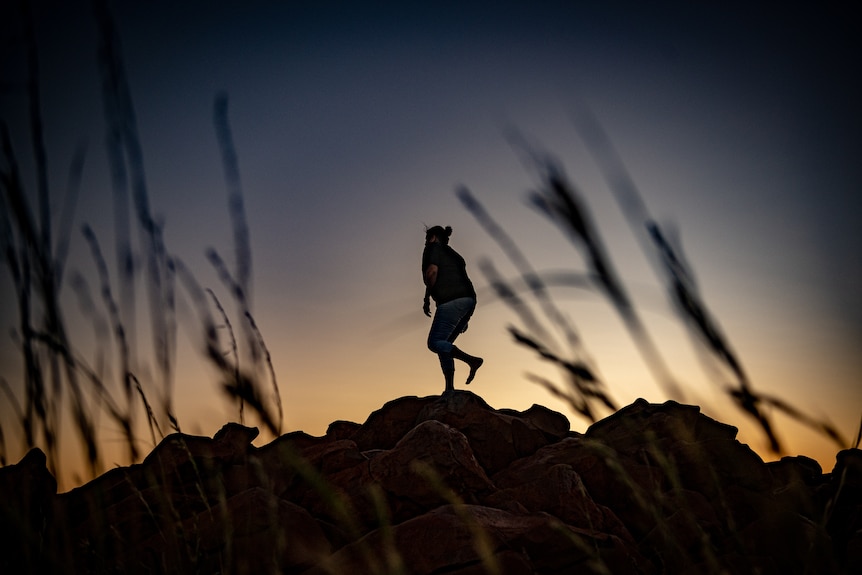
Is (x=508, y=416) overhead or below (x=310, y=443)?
below

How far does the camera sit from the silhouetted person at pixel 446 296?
7207 millimetres

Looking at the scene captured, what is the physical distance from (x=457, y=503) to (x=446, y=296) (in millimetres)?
3521

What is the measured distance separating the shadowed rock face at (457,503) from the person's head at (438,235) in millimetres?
2001

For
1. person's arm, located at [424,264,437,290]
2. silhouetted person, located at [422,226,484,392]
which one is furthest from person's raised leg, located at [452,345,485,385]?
person's arm, located at [424,264,437,290]

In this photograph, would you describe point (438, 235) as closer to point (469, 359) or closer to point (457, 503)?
point (469, 359)

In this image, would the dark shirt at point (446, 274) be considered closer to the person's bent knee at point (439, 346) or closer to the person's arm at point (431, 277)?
the person's arm at point (431, 277)

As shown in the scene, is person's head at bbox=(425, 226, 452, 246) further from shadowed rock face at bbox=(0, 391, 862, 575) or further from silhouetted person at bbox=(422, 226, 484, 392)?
shadowed rock face at bbox=(0, 391, 862, 575)

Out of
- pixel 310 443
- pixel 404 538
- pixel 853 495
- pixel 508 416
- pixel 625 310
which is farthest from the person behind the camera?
pixel 508 416

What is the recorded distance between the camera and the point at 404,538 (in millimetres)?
3754

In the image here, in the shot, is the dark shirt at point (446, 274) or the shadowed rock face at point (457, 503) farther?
the dark shirt at point (446, 274)

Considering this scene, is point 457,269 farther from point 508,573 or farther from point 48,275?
point 48,275

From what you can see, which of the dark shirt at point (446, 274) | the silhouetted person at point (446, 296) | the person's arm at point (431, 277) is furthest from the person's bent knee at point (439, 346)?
the person's arm at point (431, 277)

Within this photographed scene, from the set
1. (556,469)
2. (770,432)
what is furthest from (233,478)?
(770,432)

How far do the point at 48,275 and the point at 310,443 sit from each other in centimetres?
Answer: 608
